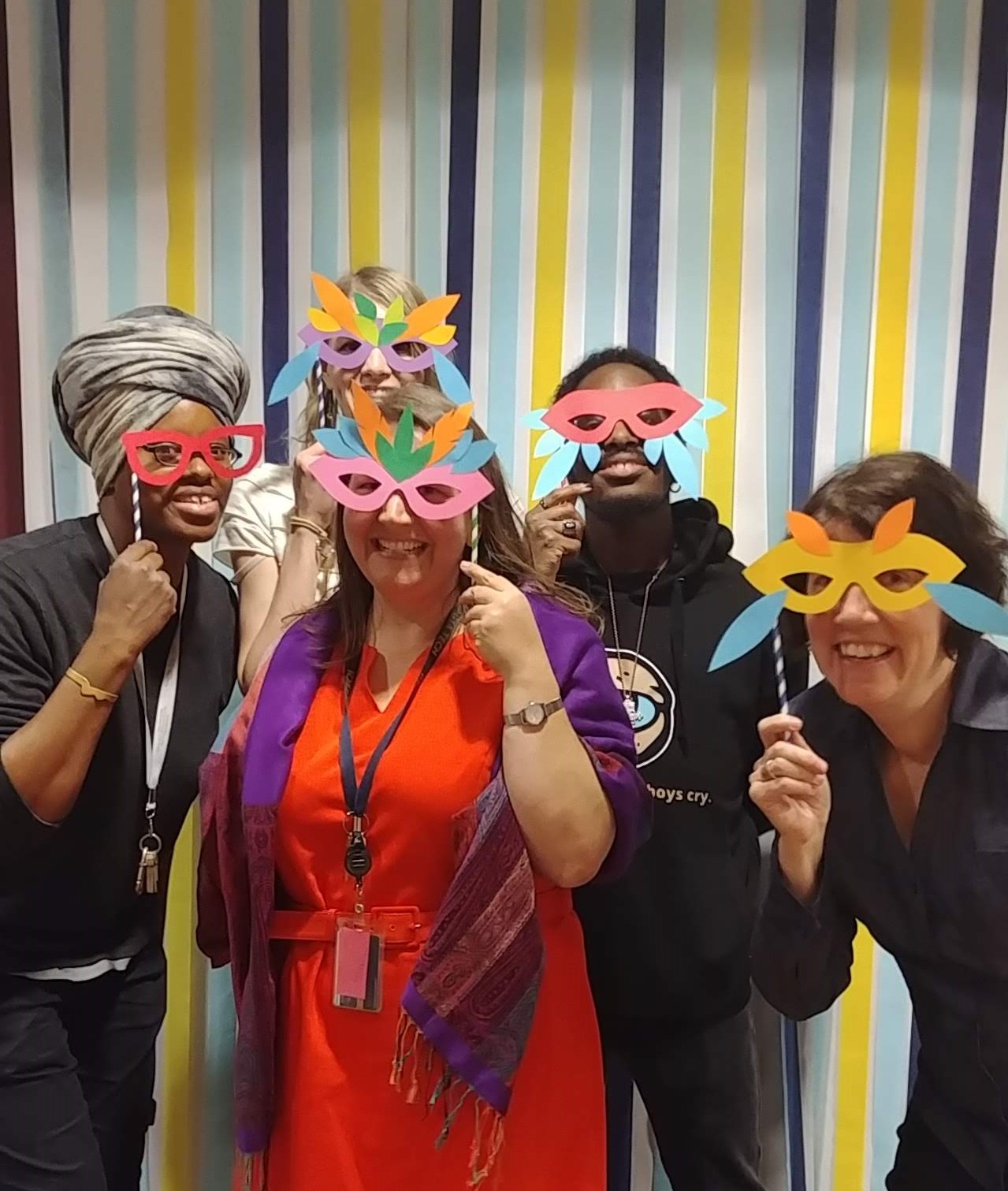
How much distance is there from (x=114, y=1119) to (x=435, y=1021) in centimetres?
55

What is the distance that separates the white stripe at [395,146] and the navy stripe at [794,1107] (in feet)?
4.57

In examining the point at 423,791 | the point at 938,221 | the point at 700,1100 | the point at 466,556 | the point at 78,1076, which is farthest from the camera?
the point at 938,221

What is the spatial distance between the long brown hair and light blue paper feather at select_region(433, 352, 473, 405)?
27 mm

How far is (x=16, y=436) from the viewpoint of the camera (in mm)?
1879

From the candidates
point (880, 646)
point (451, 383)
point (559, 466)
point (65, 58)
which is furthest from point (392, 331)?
point (65, 58)

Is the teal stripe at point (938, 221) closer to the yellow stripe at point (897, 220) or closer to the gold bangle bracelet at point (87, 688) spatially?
the yellow stripe at point (897, 220)

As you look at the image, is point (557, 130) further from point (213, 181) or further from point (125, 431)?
point (125, 431)

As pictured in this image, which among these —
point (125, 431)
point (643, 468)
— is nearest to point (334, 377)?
point (125, 431)

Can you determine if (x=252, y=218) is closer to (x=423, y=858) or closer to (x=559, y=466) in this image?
(x=559, y=466)

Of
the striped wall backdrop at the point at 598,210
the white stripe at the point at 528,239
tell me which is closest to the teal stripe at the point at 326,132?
the striped wall backdrop at the point at 598,210

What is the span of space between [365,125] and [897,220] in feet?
2.82

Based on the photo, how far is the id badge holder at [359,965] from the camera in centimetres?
109

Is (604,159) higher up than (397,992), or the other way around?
(604,159)

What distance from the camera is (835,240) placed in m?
1.71
